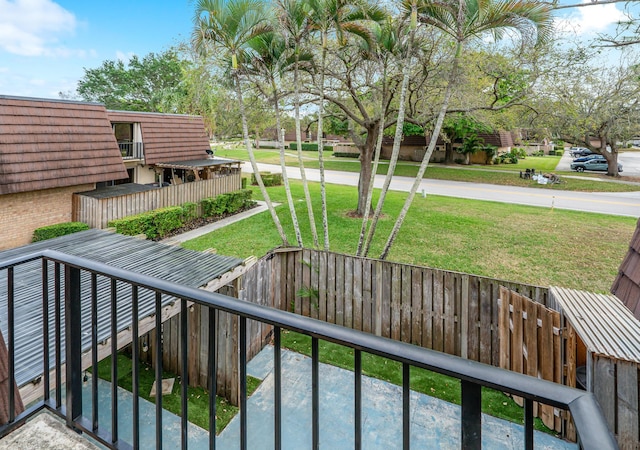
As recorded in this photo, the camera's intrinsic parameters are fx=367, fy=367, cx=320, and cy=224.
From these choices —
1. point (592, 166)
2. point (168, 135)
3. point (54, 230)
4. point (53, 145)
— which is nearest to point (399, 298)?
point (54, 230)

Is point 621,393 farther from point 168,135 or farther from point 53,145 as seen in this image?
point 168,135

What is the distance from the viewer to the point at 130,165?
16.0 meters

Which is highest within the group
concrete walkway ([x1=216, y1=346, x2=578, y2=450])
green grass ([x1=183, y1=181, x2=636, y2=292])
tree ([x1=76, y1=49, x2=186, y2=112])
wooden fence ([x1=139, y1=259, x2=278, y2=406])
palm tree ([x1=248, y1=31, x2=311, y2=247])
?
tree ([x1=76, y1=49, x2=186, y2=112])

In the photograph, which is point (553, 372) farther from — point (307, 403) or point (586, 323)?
point (307, 403)

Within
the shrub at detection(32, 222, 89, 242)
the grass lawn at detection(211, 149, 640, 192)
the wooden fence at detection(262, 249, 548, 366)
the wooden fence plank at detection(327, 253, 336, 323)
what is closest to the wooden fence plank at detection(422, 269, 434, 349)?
the wooden fence at detection(262, 249, 548, 366)

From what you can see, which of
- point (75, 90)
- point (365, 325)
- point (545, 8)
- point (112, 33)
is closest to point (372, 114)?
point (545, 8)

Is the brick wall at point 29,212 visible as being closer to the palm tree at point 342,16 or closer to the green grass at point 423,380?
the green grass at point 423,380

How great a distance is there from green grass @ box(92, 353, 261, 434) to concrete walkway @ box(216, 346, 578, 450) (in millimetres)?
134

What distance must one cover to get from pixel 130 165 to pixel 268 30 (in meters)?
11.2

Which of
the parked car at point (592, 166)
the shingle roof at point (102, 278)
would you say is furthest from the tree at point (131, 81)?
the parked car at point (592, 166)

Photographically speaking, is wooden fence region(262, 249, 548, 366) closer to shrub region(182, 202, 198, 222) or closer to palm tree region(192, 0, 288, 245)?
palm tree region(192, 0, 288, 245)

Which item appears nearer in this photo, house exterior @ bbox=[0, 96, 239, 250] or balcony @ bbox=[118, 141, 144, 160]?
house exterior @ bbox=[0, 96, 239, 250]

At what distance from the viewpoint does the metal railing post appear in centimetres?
174

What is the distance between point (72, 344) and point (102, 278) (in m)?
3.43
